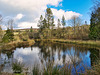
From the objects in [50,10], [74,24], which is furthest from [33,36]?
[74,24]

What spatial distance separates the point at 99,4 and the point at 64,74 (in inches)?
362

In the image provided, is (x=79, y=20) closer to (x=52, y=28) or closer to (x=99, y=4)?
(x=52, y=28)

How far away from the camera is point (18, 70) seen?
461 centimetres

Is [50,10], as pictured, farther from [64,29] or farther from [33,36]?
[33,36]

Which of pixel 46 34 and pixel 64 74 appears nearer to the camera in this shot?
pixel 64 74

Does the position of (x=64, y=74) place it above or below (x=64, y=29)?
below

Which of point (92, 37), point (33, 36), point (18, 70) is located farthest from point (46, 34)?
point (18, 70)

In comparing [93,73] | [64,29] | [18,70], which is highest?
[64,29]

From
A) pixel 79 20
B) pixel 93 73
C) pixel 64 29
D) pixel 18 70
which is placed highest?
pixel 79 20

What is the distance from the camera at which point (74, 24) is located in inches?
1316

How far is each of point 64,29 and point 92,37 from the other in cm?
1941

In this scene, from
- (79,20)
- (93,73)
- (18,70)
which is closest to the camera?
(93,73)

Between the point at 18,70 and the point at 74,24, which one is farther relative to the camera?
the point at 74,24

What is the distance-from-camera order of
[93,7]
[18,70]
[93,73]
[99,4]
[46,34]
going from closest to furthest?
[93,73] → [18,70] → [99,4] → [93,7] → [46,34]
